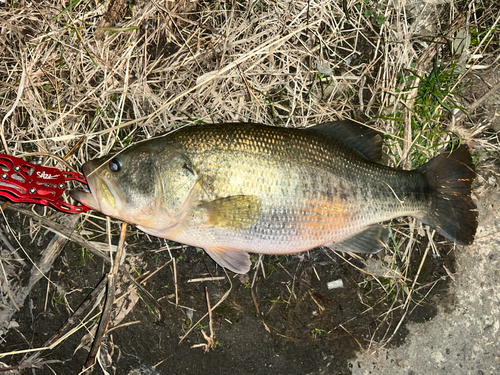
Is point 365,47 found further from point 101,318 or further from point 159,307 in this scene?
point 101,318

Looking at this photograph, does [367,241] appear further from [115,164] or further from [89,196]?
[89,196]

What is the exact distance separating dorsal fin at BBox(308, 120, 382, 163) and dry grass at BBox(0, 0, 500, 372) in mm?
263

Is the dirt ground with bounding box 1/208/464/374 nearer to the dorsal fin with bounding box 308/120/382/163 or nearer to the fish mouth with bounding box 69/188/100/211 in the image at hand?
the fish mouth with bounding box 69/188/100/211

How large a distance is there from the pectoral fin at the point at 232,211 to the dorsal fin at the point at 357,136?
0.88 m

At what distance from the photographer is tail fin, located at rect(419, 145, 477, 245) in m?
3.09

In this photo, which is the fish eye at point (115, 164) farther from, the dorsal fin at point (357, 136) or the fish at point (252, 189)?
the dorsal fin at point (357, 136)

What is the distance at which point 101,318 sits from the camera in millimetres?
3107

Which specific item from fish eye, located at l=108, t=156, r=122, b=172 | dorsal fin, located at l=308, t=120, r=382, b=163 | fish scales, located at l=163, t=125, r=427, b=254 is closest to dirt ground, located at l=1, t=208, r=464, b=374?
fish scales, located at l=163, t=125, r=427, b=254

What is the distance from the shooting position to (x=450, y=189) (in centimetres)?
310

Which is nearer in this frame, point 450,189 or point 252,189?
point 252,189

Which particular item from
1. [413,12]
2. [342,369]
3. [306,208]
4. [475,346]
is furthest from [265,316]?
[413,12]

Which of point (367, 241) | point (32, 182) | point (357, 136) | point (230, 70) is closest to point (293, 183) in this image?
point (357, 136)

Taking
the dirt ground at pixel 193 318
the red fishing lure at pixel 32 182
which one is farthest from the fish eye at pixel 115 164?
the dirt ground at pixel 193 318

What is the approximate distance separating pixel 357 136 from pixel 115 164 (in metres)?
1.95
